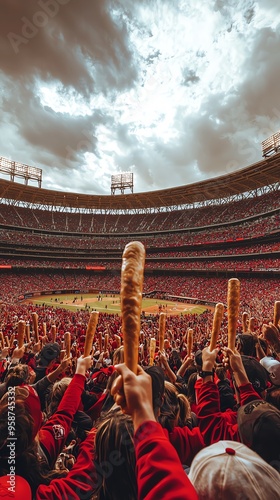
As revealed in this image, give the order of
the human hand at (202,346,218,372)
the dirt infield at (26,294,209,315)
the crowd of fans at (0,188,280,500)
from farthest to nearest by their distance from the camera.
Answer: the dirt infield at (26,294,209,315), the human hand at (202,346,218,372), the crowd of fans at (0,188,280,500)

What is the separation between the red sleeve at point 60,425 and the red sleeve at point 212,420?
1.38 metres

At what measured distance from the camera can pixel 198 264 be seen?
5459 centimetres

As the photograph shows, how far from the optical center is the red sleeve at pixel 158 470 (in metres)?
1.01

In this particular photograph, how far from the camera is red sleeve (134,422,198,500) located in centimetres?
101

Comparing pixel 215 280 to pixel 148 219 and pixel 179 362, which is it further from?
pixel 179 362

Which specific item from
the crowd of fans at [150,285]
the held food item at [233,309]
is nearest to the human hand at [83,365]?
the held food item at [233,309]

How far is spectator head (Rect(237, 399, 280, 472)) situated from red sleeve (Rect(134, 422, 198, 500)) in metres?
0.90

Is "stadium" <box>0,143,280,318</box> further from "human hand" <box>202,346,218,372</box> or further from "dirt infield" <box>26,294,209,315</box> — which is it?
"human hand" <box>202,346,218,372</box>

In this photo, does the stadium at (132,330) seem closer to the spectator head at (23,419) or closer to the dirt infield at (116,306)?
the spectator head at (23,419)

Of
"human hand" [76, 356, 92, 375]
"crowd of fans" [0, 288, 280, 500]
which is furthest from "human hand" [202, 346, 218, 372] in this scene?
"human hand" [76, 356, 92, 375]

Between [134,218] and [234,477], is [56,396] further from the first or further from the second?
[134,218]

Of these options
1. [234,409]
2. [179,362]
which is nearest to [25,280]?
[179,362]

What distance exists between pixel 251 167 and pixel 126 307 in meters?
49.3

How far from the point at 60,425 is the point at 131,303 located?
1.77 meters
